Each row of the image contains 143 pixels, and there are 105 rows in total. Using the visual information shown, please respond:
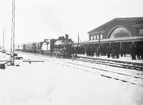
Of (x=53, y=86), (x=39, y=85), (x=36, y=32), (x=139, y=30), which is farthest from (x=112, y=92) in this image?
(x=36, y=32)

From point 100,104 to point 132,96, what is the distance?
1482mm

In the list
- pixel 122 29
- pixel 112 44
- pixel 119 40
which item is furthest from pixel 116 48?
pixel 122 29

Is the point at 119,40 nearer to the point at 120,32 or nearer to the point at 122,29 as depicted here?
the point at 122,29

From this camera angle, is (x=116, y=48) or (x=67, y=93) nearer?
(x=67, y=93)

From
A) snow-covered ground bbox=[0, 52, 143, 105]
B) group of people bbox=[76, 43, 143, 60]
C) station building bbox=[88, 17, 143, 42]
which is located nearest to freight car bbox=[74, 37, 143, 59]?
group of people bbox=[76, 43, 143, 60]

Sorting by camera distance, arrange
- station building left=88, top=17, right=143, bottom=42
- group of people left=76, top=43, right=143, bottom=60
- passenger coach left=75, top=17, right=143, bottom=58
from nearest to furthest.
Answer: group of people left=76, top=43, right=143, bottom=60, passenger coach left=75, top=17, right=143, bottom=58, station building left=88, top=17, right=143, bottom=42

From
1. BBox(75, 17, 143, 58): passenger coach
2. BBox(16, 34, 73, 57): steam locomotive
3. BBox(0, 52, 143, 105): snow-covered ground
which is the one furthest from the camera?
BBox(16, 34, 73, 57): steam locomotive

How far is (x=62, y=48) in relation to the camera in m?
26.5

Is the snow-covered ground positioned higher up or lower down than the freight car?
lower down

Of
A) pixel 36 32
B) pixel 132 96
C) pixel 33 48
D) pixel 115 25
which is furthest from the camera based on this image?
pixel 36 32

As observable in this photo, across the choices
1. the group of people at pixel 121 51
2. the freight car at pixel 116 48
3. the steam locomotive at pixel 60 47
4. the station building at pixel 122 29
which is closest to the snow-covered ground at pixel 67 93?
the group of people at pixel 121 51

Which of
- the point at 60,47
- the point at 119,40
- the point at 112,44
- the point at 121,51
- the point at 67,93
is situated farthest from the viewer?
the point at 112,44

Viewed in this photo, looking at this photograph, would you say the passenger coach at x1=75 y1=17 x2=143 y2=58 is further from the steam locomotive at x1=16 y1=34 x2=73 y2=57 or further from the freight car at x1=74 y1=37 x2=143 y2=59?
the steam locomotive at x1=16 y1=34 x2=73 y2=57

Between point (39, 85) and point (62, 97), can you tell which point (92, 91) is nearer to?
point (62, 97)
